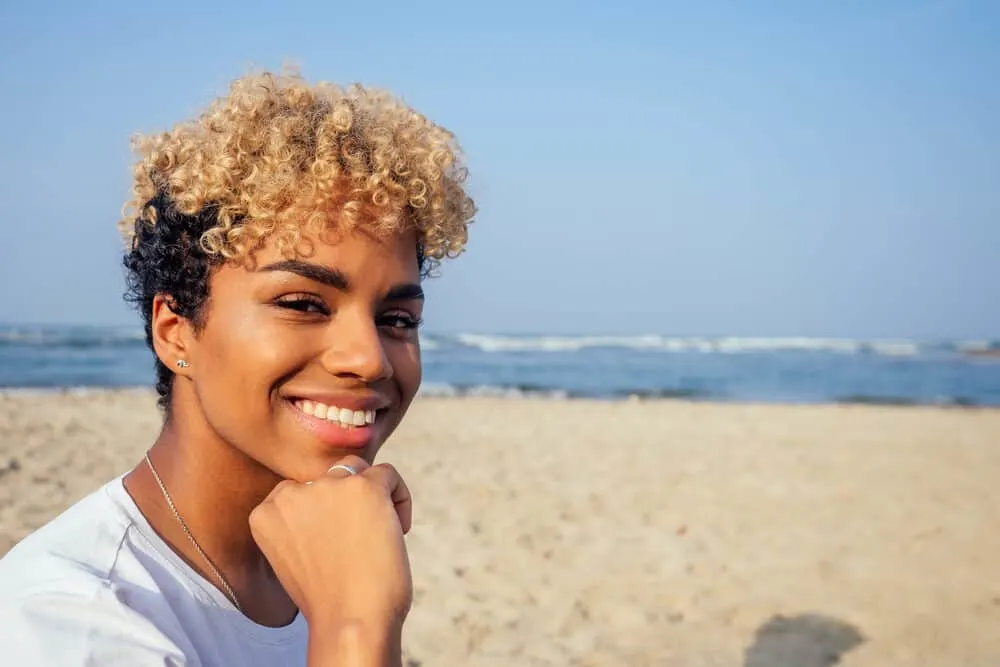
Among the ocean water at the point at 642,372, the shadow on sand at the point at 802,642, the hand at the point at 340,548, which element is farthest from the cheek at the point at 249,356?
the ocean water at the point at 642,372

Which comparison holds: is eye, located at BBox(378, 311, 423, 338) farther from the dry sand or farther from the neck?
the dry sand

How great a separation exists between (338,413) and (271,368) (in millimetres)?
199

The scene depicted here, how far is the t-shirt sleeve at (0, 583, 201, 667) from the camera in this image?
150 centimetres

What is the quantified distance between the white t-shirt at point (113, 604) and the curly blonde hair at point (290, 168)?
72 centimetres

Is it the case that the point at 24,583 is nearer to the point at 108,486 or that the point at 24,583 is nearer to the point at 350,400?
the point at 108,486

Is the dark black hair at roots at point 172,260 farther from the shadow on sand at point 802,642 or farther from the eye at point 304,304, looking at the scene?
the shadow on sand at point 802,642

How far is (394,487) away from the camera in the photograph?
2033mm

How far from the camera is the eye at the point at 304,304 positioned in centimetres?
209

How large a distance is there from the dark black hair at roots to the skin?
0.04 metres

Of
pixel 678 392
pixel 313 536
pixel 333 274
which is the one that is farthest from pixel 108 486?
pixel 678 392

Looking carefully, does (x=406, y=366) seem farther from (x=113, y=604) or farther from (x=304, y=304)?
(x=113, y=604)

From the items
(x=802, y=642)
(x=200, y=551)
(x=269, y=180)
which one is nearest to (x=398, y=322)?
(x=269, y=180)

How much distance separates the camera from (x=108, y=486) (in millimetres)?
2053

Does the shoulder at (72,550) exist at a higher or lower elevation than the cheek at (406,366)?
lower
